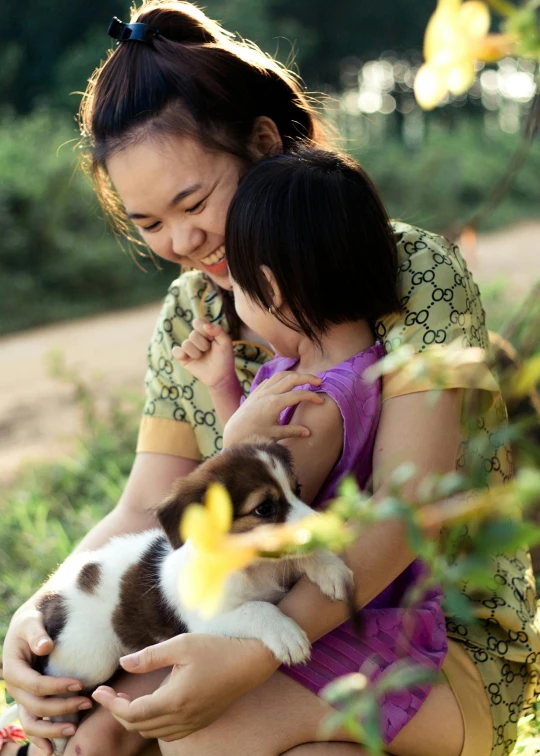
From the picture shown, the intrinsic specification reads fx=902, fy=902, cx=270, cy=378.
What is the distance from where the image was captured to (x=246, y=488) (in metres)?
1.73

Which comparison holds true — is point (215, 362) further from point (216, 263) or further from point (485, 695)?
point (485, 695)

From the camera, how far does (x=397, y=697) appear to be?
1.77m

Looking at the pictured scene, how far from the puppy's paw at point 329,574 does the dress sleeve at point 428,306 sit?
38 centimetres

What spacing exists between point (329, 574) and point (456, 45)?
3.93 ft

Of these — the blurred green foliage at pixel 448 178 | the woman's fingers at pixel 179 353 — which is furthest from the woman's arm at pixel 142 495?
the blurred green foliage at pixel 448 178

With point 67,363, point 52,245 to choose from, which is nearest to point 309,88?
point 52,245

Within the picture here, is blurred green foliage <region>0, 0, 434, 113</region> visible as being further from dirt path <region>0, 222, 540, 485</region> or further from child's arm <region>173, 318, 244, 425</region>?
child's arm <region>173, 318, 244, 425</region>

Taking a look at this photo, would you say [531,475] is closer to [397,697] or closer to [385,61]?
[397,697]

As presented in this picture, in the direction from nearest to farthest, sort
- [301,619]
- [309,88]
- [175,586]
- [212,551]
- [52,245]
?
[212,551] < [301,619] < [175,586] < [52,245] < [309,88]

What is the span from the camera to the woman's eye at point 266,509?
1710 mm

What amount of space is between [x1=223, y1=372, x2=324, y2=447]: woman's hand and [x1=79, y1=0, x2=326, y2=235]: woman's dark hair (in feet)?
2.26

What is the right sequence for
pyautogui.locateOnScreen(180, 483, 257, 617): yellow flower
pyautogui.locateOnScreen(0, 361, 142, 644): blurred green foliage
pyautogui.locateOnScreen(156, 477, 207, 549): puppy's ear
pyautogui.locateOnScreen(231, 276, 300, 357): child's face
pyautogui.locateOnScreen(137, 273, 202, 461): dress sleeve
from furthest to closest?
pyautogui.locateOnScreen(0, 361, 142, 644): blurred green foliage < pyautogui.locateOnScreen(137, 273, 202, 461): dress sleeve < pyautogui.locateOnScreen(231, 276, 300, 357): child's face < pyautogui.locateOnScreen(156, 477, 207, 549): puppy's ear < pyautogui.locateOnScreen(180, 483, 257, 617): yellow flower

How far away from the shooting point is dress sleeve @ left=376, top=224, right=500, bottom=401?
197cm

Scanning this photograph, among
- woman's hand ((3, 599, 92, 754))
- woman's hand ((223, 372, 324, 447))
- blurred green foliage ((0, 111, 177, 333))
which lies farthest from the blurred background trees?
woman's hand ((3, 599, 92, 754))
